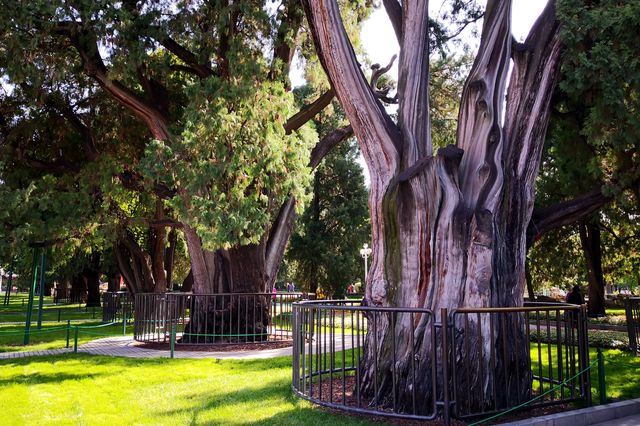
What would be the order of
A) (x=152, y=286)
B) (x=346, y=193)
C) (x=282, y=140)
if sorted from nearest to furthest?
(x=282, y=140) → (x=152, y=286) → (x=346, y=193)

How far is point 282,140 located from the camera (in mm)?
12125

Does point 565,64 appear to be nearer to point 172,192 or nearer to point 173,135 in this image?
point 173,135

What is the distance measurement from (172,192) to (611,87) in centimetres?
1110

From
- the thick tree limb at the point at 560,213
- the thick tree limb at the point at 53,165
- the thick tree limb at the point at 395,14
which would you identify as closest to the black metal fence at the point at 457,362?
the thick tree limb at the point at 560,213

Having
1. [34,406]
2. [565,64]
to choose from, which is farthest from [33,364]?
[565,64]

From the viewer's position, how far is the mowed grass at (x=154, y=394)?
19.3 feet

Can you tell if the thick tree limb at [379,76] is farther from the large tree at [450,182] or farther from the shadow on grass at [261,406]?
the shadow on grass at [261,406]

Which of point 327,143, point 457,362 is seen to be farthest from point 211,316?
point 457,362

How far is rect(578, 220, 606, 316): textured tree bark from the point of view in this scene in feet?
76.1

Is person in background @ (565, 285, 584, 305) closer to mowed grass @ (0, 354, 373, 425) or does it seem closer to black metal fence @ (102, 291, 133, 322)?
mowed grass @ (0, 354, 373, 425)

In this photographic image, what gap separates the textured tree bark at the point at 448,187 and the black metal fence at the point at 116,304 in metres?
14.9

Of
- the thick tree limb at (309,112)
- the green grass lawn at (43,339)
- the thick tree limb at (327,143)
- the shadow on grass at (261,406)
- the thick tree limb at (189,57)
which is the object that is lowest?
the green grass lawn at (43,339)

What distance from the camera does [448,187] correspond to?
675 cm

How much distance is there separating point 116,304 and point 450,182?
1693cm
